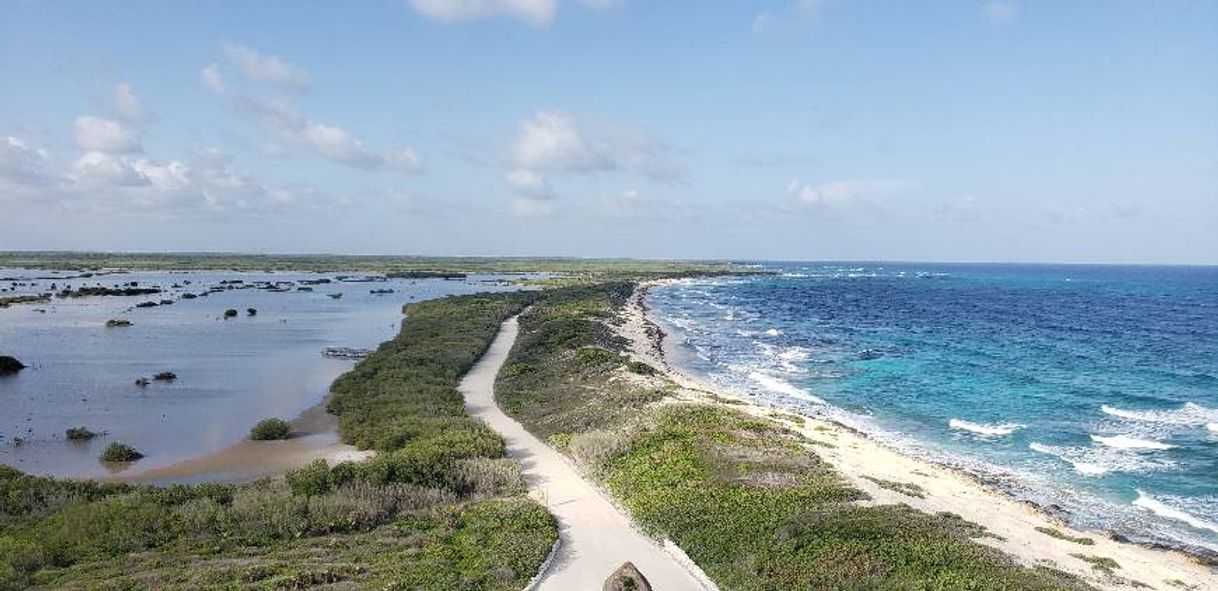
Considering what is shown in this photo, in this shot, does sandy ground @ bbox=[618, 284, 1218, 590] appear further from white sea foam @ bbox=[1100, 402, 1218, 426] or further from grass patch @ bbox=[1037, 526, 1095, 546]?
white sea foam @ bbox=[1100, 402, 1218, 426]

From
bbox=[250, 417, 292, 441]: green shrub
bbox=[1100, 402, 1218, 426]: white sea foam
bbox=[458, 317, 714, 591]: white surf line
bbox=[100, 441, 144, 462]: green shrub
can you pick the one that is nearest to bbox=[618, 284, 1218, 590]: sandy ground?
bbox=[458, 317, 714, 591]: white surf line

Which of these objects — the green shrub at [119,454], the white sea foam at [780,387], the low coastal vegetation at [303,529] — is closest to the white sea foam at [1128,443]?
the white sea foam at [780,387]

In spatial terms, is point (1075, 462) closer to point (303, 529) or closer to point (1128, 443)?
point (1128, 443)

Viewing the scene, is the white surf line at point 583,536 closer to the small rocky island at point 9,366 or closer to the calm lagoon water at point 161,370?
the calm lagoon water at point 161,370

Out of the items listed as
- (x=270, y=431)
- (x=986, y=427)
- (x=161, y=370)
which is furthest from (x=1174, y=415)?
(x=161, y=370)

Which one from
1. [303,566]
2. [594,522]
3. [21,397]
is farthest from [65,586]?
[21,397]

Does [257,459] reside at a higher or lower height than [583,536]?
lower
